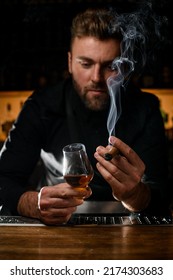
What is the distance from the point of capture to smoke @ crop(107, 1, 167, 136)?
261 centimetres

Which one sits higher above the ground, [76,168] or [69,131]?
[76,168]

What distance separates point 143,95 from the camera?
2896 mm

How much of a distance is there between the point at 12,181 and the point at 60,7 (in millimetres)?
2693

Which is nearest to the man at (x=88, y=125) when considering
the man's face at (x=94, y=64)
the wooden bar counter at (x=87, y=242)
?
the man's face at (x=94, y=64)

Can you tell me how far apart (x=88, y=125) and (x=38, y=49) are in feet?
7.29

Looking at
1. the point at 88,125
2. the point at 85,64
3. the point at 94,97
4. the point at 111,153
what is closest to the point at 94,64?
the point at 85,64

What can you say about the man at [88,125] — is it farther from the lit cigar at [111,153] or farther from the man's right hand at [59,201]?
the lit cigar at [111,153]

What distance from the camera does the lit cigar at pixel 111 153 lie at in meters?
1.77

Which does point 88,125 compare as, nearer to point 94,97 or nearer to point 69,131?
point 69,131

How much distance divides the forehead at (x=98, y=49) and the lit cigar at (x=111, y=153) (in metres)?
0.89

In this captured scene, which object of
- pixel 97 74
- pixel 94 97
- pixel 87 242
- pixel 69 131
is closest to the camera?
pixel 87 242

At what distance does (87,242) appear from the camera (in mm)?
1611

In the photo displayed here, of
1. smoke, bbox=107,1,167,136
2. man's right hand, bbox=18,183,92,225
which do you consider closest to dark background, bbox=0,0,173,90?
smoke, bbox=107,1,167,136

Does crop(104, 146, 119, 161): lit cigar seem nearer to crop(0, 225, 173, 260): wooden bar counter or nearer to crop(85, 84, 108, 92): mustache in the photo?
crop(0, 225, 173, 260): wooden bar counter
